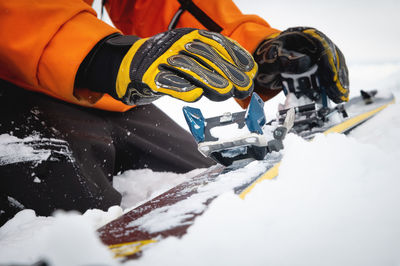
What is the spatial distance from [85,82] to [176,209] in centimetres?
58

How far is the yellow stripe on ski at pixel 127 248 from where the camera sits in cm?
52

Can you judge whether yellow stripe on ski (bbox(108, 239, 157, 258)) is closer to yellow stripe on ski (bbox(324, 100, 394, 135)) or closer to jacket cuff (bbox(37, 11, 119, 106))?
jacket cuff (bbox(37, 11, 119, 106))

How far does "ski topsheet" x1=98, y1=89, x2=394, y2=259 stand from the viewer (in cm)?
61

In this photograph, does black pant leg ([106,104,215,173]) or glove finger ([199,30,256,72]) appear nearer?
glove finger ([199,30,256,72])

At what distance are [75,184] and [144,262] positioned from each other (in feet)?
2.61

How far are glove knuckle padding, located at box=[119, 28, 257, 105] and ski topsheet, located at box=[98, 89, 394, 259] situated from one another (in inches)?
11.4

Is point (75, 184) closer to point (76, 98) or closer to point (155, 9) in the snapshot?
point (76, 98)

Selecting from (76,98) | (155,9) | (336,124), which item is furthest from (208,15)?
(76,98)

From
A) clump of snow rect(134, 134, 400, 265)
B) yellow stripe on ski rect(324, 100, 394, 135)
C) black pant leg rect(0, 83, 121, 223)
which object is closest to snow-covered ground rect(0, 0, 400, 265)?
clump of snow rect(134, 134, 400, 265)

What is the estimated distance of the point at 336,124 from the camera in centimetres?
167

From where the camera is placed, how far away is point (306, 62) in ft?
5.07

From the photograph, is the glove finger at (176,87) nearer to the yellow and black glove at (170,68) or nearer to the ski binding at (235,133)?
the yellow and black glove at (170,68)

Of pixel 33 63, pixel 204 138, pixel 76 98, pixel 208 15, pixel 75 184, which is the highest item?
pixel 208 15

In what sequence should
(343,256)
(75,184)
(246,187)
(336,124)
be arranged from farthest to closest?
(336,124), (75,184), (246,187), (343,256)
